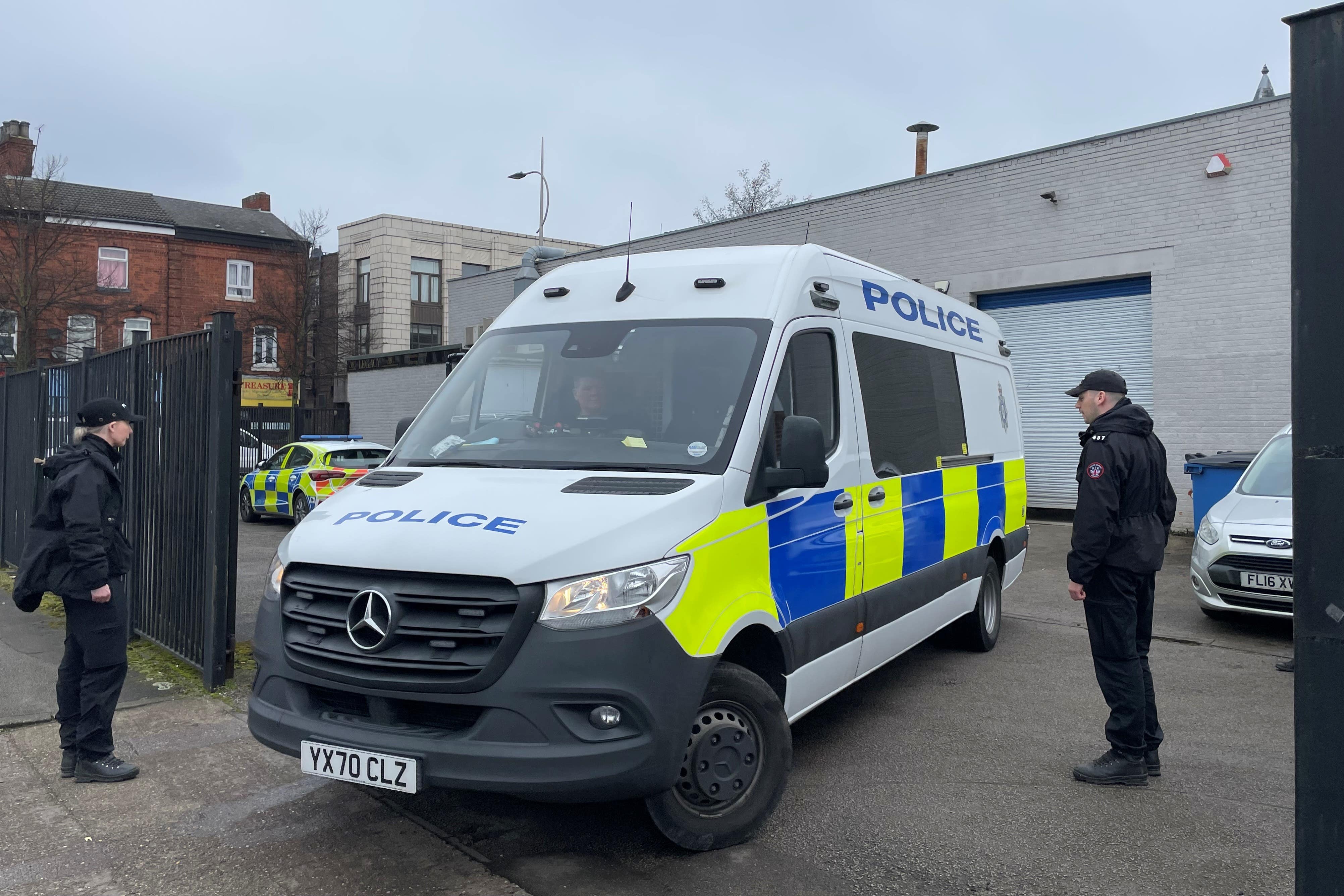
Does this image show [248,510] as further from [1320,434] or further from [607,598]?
[1320,434]

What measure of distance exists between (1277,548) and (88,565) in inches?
303

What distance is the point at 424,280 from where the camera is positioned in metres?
50.0

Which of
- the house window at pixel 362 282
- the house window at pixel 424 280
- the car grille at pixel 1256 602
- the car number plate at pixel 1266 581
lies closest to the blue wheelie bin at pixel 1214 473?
the car grille at pixel 1256 602

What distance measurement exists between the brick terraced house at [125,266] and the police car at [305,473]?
14.8m

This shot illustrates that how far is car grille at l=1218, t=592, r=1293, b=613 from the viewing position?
25.1 ft

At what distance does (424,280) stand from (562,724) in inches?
1925

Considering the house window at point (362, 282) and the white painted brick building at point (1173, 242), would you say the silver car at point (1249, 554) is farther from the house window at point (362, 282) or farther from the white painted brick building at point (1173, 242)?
the house window at point (362, 282)

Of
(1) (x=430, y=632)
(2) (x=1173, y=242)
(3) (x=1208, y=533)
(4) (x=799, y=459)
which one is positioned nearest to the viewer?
(1) (x=430, y=632)

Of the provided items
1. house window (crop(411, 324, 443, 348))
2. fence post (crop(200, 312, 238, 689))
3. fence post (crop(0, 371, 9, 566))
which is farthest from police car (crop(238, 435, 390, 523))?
house window (crop(411, 324, 443, 348))

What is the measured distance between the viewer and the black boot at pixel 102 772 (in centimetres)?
473

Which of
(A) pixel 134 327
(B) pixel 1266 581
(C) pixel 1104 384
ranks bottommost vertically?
(B) pixel 1266 581

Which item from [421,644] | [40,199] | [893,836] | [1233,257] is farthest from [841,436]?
[40,199]

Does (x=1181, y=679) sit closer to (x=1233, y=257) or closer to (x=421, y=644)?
(x=421, y=644)

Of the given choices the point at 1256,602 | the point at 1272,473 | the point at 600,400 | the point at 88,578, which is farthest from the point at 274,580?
the point at 1272,473
